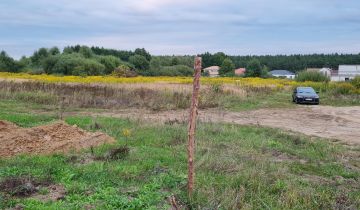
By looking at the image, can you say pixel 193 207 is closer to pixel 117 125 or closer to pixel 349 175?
pixel 349 175

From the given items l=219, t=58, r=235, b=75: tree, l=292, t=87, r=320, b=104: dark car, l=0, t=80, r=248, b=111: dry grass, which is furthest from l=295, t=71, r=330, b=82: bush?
l=0, t=80, r=248, b=111: dry grass

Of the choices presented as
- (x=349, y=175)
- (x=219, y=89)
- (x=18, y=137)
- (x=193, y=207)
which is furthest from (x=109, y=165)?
(x=219, y=89)

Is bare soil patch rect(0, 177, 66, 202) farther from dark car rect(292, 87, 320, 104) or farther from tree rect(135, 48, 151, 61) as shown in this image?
tree rect(135, 48, 151, 61)

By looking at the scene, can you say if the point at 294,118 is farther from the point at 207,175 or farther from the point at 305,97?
the point at 207,175

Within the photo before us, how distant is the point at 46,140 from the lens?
39.8 feet

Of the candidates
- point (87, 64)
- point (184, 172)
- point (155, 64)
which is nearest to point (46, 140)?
point (184, 172)

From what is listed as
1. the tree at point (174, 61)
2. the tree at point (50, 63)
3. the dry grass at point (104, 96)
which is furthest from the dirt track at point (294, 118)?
the tree at point (174, 61)

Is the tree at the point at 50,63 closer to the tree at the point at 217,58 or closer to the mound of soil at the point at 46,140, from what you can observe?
the mound of soil at the point at 46,140

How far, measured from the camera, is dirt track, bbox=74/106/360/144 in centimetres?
1848

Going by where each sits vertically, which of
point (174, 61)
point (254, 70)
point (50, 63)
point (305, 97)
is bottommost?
point (254, 70)

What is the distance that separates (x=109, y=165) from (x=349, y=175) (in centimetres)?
529

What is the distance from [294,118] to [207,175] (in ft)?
50.9

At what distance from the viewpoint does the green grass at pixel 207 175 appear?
7.27 metres

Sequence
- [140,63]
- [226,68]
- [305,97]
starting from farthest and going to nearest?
[226,68]
[140,63]
[305,97]
